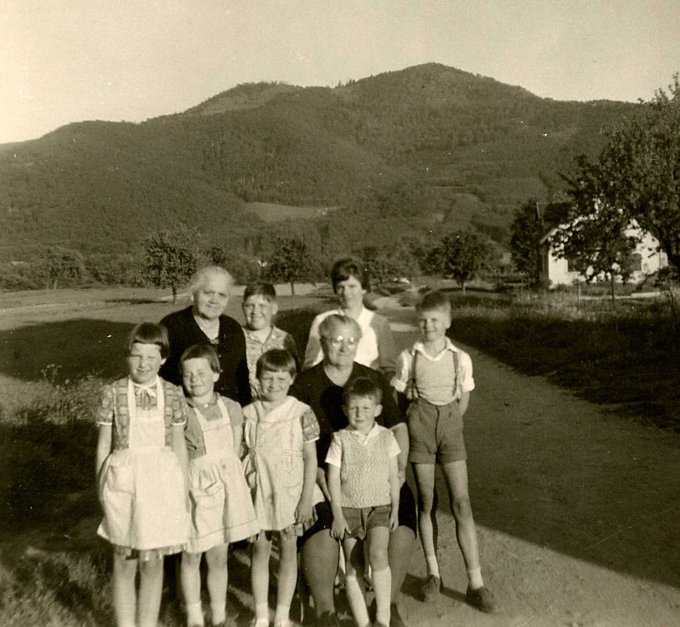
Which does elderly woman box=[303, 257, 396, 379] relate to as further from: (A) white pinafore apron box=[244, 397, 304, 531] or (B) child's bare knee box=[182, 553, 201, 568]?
(B) child's bare knee box=[182, 553, 201, 568]

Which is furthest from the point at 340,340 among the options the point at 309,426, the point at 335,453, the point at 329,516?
the point at 329,516

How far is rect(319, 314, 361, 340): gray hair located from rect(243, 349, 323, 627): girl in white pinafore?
9.7 inches

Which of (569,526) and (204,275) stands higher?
(204,275)

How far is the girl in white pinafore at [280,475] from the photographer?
3.23 meters

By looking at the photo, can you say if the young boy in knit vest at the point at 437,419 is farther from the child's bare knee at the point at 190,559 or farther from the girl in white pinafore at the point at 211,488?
the child's bare knee at the point at 190,559

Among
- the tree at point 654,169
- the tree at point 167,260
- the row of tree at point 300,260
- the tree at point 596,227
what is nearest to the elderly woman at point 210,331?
the tree at point 654,169

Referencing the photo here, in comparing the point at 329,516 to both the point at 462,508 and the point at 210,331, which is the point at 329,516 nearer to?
the point at 462,508

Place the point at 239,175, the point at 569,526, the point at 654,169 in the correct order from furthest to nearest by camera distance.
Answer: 1. the point at 239,175
2. the point at 654,169
3. the point at 569,526

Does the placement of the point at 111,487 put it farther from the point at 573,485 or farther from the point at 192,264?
the point at 192,264

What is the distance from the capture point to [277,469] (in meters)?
3.24

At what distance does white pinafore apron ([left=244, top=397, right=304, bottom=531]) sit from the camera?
324cm

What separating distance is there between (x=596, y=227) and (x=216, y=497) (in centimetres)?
2020

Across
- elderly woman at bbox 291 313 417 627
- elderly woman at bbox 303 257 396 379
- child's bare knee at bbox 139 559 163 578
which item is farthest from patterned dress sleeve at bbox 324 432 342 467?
child's bare knee at bbox 139 559 163 578

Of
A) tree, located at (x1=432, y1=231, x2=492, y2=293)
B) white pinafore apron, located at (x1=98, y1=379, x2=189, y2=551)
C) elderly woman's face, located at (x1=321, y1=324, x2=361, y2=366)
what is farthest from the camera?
tree, located at (x1=432, y1=231, x2=492, y2=293)
